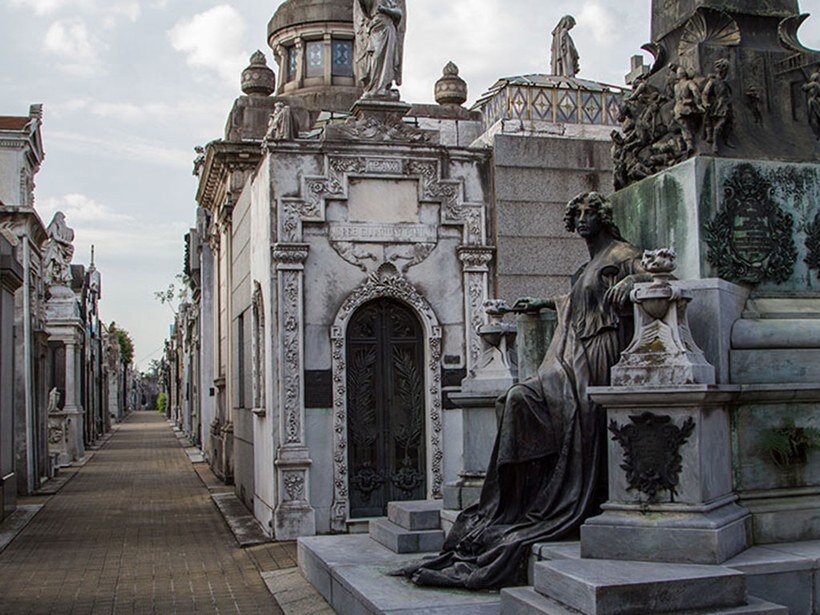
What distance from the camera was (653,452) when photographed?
17.7 feet

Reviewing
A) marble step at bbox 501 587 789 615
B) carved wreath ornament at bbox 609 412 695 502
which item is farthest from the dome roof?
marble step at bbox 501 587 789 615

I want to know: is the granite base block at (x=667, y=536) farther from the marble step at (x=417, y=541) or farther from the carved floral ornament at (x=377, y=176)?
the carved floral ornament at (x=377, y=176)

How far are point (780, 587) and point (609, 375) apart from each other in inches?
61.7

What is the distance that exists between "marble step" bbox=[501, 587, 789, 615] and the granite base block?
0.35 meters

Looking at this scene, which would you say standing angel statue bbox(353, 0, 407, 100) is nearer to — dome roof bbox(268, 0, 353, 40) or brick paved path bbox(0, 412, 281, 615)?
dome roof bbox(268, 0, 353, 40)

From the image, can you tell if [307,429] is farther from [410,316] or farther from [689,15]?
[689,15]

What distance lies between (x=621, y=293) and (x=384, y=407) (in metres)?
7.83

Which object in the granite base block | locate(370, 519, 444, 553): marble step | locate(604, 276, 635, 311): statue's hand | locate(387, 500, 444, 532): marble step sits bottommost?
locate(370, 519, 444, 553): marble step

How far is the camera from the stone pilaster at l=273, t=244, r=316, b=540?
12781 mm

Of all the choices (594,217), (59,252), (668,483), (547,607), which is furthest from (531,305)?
(59,252)

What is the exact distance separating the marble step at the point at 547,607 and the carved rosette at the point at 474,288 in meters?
8.64

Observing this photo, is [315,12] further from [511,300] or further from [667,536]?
[667,536]

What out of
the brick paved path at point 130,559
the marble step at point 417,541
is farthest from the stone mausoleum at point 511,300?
the brick paved path at point 130,559

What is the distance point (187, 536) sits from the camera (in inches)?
553
